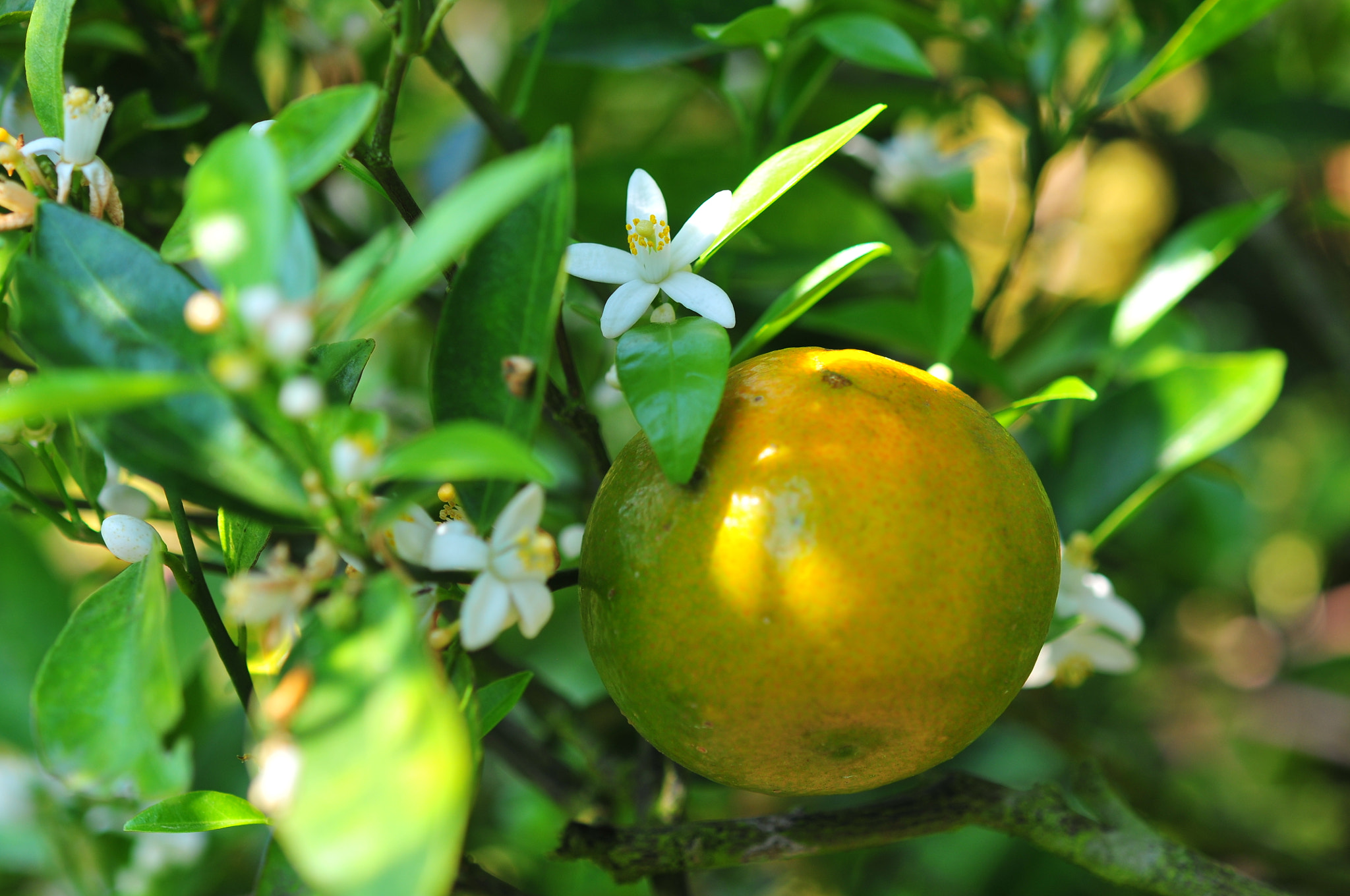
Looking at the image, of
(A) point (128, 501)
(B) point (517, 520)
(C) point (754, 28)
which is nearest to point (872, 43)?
(C) point (754, 28)

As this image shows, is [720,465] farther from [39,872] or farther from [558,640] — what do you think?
[39,872]

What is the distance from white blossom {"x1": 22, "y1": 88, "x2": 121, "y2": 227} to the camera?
1.67ft

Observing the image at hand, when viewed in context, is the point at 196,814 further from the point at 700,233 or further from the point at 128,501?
the point at 700,233

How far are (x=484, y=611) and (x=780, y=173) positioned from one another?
0.81ft

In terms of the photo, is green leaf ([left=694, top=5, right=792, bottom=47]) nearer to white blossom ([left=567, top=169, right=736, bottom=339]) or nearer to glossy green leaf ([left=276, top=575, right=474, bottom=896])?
white blossom ([left=567, top=169, right=736, bottom=339])

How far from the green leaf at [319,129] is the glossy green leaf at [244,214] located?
27 mm

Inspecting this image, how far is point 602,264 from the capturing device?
52cm

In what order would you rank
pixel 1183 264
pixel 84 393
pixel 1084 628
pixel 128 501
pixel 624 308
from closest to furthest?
pixel 84 393 < pixel 624 308 < pixel 128 501 < pixel 1084 628 < pixel 1183 264

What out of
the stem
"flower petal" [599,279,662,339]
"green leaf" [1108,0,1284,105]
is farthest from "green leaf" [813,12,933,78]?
the stem

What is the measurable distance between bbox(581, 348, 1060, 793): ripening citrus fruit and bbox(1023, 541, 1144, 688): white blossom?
208mm

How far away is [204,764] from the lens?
106cm

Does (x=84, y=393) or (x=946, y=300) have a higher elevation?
(x=84, y=393)

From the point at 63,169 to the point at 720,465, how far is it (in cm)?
36

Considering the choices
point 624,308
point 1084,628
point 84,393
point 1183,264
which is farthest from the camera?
point 1183,264
